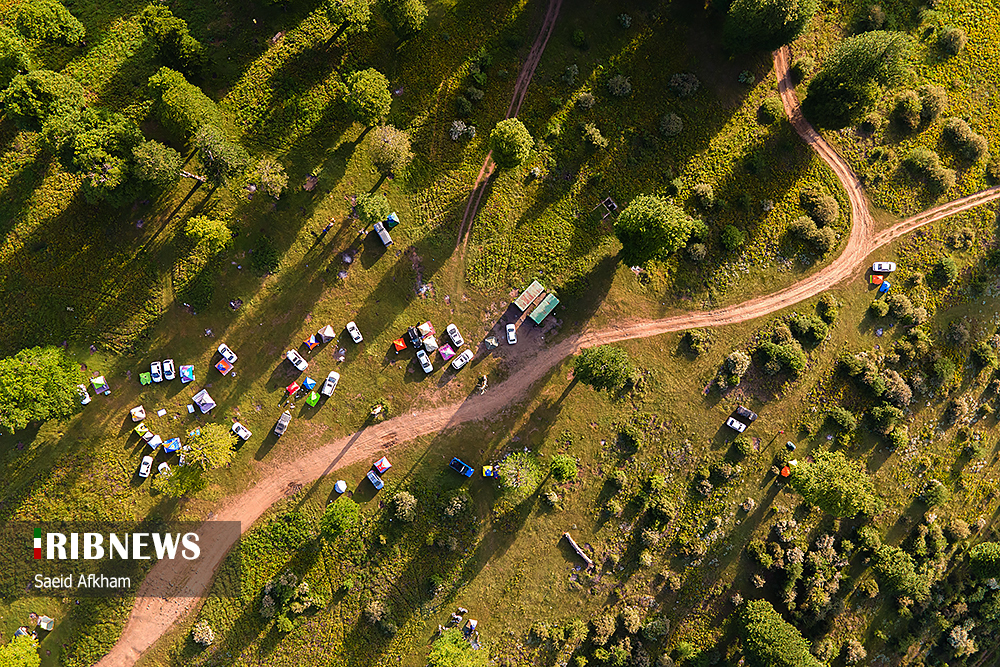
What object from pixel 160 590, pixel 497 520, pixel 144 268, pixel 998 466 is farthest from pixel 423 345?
pixel 998 466

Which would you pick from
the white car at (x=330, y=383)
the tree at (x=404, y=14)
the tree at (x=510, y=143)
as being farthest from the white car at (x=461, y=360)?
the tree at (x=404, y=14)

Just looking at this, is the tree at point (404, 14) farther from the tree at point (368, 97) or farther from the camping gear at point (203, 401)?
the camping gear at point (203, 401)

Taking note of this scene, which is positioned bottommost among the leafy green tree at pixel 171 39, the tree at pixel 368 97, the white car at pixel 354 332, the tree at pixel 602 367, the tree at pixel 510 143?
the white car at pixel 354 332

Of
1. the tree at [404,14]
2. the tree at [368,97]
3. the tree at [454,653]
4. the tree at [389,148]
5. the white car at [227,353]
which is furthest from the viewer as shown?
the white car at [227,353]

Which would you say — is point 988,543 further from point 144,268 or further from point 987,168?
point 144,268

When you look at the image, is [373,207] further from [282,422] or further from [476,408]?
[282,422]
